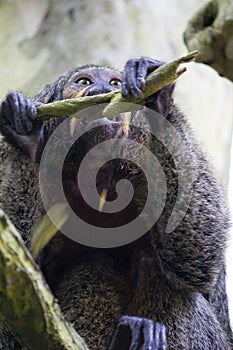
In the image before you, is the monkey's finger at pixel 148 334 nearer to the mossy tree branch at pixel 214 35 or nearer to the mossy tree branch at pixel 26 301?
the mossy tree branch at pixel 26 301

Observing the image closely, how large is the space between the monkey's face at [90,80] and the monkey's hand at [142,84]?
1.00ft

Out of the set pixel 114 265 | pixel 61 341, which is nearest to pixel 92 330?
pixel 114 265

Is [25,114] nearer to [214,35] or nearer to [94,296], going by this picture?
[94,296]

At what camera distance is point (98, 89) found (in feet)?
13.2

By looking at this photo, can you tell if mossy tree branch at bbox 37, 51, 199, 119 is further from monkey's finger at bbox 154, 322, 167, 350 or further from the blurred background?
the blurred background

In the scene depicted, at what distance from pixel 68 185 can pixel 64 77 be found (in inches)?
30.5

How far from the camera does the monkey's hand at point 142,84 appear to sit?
361 centimetres

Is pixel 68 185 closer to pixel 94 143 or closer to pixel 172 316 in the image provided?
pixel 94 143

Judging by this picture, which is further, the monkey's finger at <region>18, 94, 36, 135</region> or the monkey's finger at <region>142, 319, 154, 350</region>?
the monkey's finger at <region>18, 94, 36, 135</region>

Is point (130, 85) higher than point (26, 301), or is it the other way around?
point (130, 85)

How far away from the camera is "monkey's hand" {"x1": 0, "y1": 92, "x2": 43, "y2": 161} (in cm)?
391

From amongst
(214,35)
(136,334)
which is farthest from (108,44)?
(136,334)

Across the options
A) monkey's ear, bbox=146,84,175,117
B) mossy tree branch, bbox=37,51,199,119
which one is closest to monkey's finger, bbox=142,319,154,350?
mossy tree branch, bbox=37,51,199,119

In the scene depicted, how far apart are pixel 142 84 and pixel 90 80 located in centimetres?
71
